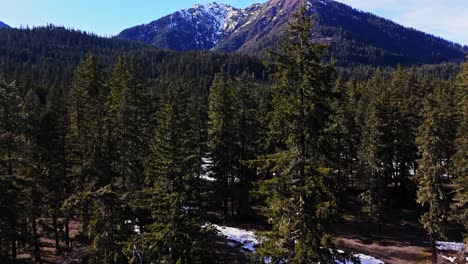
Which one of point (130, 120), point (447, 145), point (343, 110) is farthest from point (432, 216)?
point (130, 120)

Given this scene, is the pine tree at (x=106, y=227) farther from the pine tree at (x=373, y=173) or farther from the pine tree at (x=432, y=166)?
the pine tree at (x=373, y=173)

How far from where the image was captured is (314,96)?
14.6 meters

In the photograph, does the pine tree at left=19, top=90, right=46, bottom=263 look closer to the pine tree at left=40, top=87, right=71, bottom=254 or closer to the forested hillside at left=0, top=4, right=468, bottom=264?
the forested hillside at left=0, top=4, right=468, bottom=264

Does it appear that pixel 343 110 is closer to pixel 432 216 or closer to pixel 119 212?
pixel 432 216

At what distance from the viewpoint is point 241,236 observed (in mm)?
34688

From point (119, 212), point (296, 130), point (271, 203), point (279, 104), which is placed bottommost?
point (119, 212)

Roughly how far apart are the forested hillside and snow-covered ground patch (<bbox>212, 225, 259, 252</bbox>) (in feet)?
0.82

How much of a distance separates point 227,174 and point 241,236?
6.94 metres

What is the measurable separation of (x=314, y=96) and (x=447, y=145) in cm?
4159

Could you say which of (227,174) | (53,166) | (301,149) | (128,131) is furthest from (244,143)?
(301,149)

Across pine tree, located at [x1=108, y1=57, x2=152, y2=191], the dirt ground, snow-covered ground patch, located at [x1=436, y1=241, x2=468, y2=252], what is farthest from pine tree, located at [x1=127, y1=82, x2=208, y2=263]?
Result: snow-covered ground patch, located at [x1=436, y1=241, x2=468, y2=252]

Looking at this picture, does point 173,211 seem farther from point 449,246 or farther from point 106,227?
point 449,246

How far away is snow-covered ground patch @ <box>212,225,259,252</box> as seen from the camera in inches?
1284

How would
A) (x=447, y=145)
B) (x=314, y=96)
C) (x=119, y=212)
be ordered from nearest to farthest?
(x=314, y=96)
(x=119, y=212)
(x=447, y=145)
